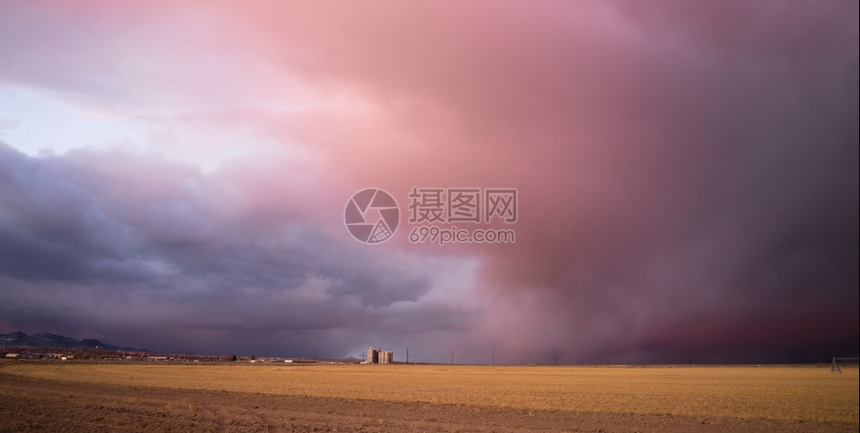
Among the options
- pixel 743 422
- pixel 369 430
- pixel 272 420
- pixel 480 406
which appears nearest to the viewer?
pixel 369 430

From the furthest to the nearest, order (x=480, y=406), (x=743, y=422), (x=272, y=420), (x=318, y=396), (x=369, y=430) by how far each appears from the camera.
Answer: (x=318, y=396), (x=480, y=406), (x=743, y=422), (x=272, y=420), (x=369, y=430)

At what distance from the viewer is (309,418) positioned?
118 feet

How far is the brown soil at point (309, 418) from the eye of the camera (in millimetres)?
30828

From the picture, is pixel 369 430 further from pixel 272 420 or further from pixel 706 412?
pixel 706 412

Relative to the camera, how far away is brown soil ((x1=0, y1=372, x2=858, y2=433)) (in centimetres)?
3083

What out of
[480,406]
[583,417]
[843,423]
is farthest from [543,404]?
[843,423]

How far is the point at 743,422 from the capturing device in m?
37.6

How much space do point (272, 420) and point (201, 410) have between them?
889 cm

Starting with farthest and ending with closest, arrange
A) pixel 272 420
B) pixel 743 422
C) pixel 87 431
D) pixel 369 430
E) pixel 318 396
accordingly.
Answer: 1. pixel 318 396
2. pixel 743 422
3. pixel 272 420
4. pixel 369 430
5. pixel 87 431

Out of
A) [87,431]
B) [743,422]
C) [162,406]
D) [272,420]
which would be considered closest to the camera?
[87,431]

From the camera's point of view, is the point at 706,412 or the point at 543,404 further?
the point at 543,404

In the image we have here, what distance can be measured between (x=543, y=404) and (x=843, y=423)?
71.0 feet

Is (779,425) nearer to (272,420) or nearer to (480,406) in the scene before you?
(480,406)

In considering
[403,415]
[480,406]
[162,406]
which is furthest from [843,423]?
[162,406]
